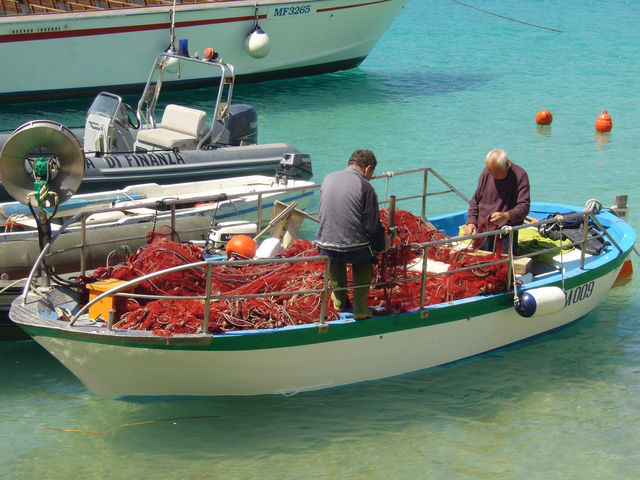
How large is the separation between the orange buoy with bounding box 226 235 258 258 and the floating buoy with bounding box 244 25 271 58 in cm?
1375

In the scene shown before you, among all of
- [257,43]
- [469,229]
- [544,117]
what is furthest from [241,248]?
[257,43]

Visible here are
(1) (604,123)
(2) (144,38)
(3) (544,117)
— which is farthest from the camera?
(2) (144,38)

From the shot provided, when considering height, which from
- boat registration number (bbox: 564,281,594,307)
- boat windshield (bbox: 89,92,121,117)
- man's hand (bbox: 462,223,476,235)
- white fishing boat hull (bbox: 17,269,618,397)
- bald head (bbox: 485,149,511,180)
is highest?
boat windshield (bbox: 89,92,121,117)

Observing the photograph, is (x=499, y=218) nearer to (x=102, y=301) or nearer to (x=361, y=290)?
(x=361, y=290)

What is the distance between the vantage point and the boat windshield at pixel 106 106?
12.2 metres

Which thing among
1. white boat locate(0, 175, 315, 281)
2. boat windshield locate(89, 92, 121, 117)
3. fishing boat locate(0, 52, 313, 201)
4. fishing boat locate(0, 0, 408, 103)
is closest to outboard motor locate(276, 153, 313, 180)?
fishing boat locate(0, 52, 313, 201)

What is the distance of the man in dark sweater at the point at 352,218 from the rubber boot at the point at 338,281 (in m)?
0.02

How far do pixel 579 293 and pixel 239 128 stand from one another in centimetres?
673

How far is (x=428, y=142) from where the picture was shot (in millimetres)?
17141

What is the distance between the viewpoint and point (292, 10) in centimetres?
2144

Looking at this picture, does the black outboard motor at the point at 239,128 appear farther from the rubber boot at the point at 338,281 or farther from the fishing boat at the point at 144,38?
the rubber boot at the point at 338,281

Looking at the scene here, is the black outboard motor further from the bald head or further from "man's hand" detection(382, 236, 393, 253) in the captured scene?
"man's hand" detection(382, 236, 393, 253)

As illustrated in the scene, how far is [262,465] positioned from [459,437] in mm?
1710

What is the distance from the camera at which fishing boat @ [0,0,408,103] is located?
1858cm
